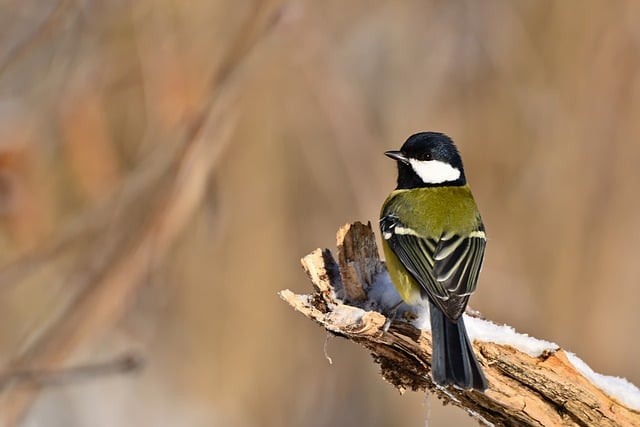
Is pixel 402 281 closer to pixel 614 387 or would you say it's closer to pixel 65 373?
pixel 614 387

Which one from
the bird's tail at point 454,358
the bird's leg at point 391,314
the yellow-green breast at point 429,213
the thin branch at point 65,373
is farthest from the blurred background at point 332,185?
the bird's tail at point 454,358

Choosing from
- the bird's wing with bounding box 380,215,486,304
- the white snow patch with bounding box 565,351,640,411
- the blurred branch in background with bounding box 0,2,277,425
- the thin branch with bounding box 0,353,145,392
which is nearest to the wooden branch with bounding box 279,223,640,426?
the white snow patch with bounding box 565,351,640,411

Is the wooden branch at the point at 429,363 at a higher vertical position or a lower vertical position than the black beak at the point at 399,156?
lower

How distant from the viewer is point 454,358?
7.39ft

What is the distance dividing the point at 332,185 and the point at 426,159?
137 cm

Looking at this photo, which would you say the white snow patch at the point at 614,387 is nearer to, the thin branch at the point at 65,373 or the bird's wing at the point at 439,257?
the bird's wing at the point at 439,257

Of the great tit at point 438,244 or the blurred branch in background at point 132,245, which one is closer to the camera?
the great tit at point 438,244

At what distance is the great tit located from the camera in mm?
2328

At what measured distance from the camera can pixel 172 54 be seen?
3820mm

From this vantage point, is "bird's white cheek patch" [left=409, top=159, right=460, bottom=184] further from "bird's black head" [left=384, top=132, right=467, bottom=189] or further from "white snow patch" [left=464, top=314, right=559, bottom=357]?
"white snow patch" [left=464, top=314, right=559, bottom=357]

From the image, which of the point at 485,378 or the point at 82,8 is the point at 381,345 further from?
the point at 82,8

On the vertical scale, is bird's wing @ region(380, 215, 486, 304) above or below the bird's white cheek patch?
below

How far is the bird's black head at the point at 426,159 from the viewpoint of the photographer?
10.8ft

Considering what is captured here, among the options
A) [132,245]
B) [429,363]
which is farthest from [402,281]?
[132,245]
